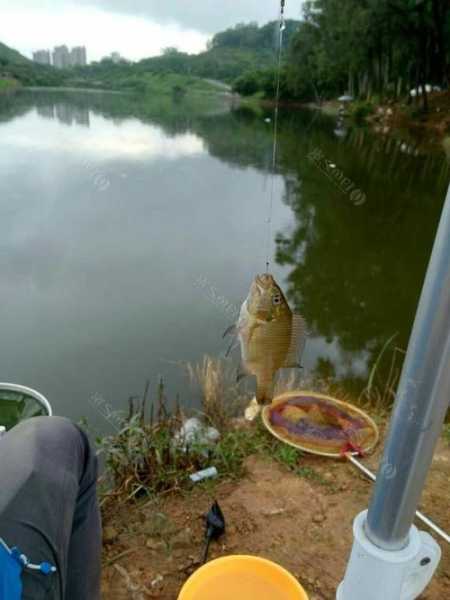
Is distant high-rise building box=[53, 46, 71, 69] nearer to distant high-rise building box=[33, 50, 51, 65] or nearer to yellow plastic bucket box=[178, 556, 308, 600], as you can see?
distant high-rise building box=[33, 50, 51, 65]

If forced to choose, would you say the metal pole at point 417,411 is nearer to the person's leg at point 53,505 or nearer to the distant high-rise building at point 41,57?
the person's leg at point 53,505

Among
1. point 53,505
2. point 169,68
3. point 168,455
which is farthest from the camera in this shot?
point 169,68

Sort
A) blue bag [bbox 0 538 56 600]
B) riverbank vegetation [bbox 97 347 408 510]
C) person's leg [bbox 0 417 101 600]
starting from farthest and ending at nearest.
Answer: riverbank vegetation [bbox 97 347 408 510]
person's leg [bbox 0 417 101 600]
blue bag [bbox 0 538 56 600]

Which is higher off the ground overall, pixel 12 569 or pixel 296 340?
pixel 296 340

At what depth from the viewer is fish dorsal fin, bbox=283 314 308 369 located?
127cm

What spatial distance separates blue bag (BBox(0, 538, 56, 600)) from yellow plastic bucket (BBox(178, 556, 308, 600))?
2.04 feet

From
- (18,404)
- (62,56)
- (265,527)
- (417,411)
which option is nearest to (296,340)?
(417,411)

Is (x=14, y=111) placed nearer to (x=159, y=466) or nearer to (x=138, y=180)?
(x=138, y=180)

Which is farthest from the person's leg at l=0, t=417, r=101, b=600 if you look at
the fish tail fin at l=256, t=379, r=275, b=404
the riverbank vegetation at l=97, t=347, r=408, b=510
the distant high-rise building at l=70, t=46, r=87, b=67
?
the distant high-rise building at l=70, t=46, r=87, b=67

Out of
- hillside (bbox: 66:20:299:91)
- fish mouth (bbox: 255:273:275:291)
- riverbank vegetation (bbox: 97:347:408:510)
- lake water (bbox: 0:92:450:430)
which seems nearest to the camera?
fish mouth (bbox: 255:273:275:291)

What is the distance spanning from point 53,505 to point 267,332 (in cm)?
60

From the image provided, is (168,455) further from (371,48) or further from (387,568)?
(371,48)

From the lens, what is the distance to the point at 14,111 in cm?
2517

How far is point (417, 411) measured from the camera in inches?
29.4
